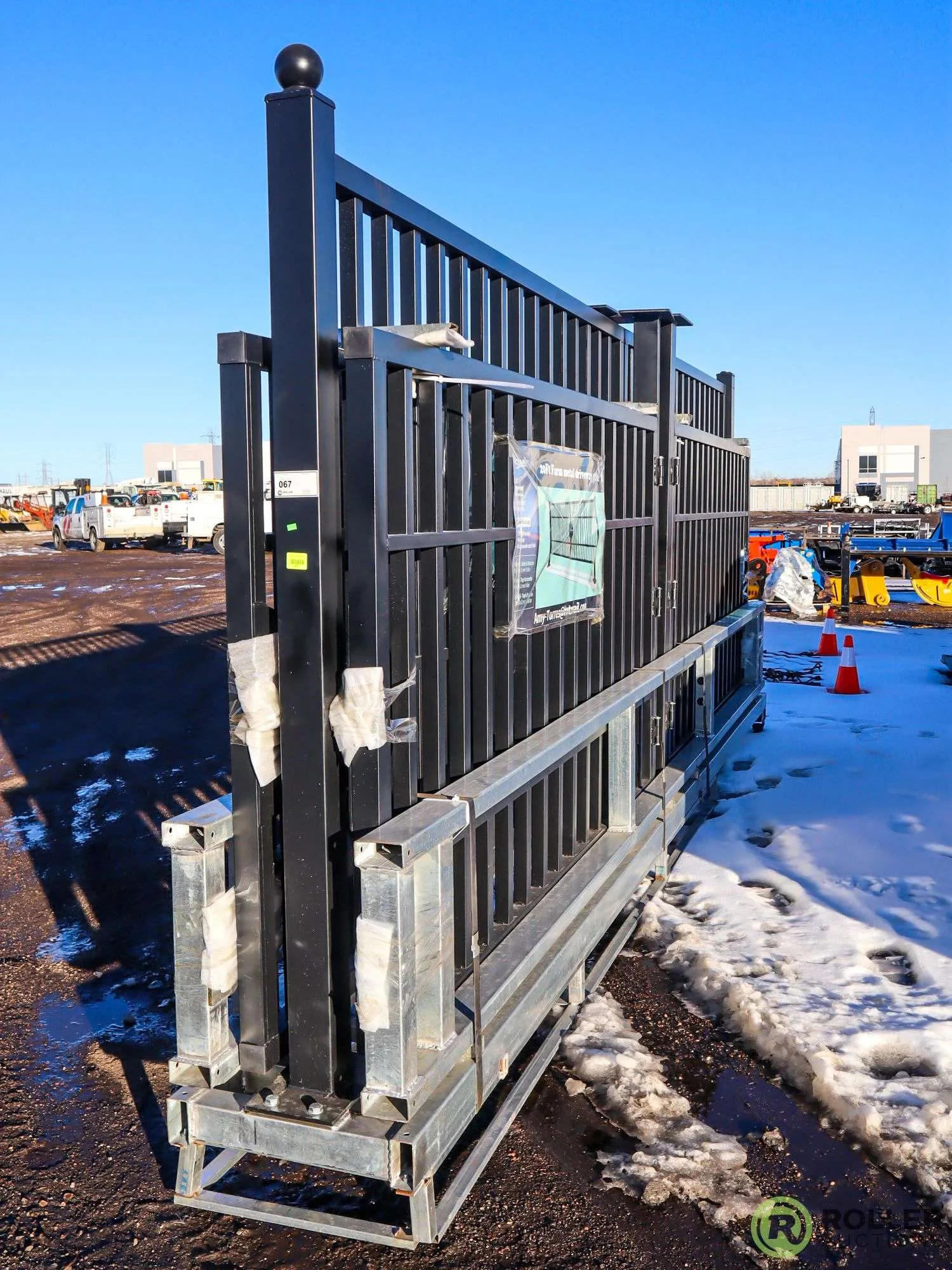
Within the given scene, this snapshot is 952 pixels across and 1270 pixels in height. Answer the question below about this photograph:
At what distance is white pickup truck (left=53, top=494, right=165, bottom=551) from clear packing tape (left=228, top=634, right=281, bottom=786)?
113ft

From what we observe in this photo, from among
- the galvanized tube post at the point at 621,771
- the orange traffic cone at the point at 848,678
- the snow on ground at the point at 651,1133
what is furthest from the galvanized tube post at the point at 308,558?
the orange traffic cone at the point at 848,678

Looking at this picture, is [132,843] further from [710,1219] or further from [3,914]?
[710,1219]

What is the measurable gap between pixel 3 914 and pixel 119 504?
105 ft

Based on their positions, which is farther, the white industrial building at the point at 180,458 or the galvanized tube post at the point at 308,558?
the white industrial building at the point at 180,458

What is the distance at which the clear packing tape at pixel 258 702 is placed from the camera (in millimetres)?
2826

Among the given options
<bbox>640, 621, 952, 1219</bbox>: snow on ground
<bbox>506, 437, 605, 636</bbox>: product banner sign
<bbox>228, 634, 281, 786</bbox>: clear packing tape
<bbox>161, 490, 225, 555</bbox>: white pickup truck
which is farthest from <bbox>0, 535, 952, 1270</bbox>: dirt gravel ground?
<bbox>161, 490, 225, 555</bbox>: white pickup truck

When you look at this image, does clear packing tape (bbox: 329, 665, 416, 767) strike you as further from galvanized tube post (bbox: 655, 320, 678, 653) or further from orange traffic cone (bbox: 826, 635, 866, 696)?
orange traffic cone (bbox: 826, 635, 866, 696)

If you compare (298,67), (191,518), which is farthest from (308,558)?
(191,518)

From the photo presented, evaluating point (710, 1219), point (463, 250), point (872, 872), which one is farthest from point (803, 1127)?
point (463, 250)

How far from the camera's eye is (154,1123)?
3.66 m

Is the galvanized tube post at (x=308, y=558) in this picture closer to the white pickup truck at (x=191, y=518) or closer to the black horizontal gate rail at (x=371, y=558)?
the black horizontal gate rail at (x=371, y=558)

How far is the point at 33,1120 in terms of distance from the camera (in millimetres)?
3703

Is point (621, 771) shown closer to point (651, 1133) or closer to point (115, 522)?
point (651, 1133)

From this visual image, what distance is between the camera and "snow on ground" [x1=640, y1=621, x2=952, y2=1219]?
3654 mm
